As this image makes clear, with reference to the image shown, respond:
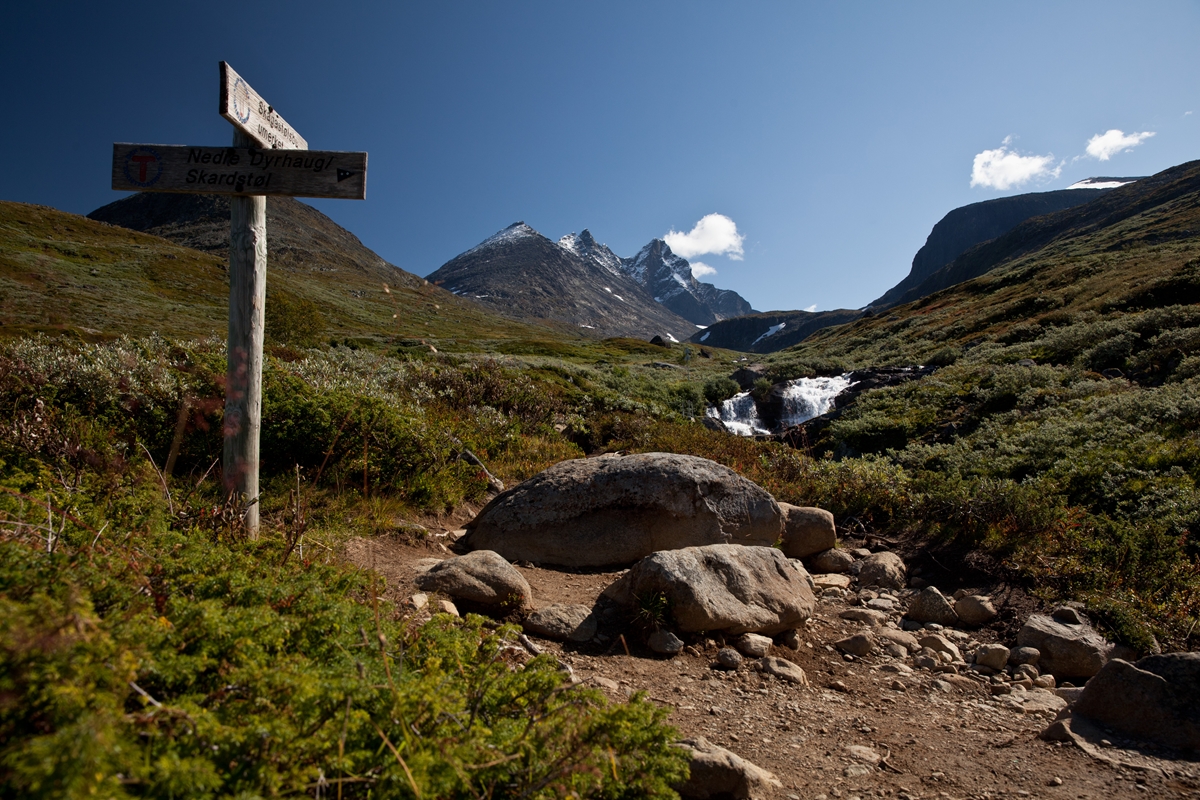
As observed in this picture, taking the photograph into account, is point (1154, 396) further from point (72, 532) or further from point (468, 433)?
point (72, 532)

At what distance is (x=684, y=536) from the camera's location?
20.8 feet

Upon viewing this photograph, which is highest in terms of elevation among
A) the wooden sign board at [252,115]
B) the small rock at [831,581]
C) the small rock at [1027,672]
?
the wooden sign board at [252,115]

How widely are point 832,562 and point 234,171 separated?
22.8ft

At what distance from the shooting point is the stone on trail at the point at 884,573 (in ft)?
20.2

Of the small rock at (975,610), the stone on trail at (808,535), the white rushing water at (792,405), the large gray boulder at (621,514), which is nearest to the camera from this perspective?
the small rock at (975,610)

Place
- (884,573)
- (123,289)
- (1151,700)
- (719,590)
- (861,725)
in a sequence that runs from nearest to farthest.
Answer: (1151,700)
(861,725)
(719,590)
(884,573)
(123,289)

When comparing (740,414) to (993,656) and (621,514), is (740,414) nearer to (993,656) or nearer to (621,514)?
(621,514)

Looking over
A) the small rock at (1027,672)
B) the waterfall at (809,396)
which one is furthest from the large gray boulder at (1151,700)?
the waterfall at (809,396)

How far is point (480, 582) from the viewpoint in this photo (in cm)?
456

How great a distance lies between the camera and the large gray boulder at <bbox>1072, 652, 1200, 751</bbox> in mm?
3287

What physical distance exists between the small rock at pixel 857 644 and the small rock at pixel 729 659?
3.66ft

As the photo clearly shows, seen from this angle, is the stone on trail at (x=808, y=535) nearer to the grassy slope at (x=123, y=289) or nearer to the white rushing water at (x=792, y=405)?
the white rushing water at (x=792, y=405)

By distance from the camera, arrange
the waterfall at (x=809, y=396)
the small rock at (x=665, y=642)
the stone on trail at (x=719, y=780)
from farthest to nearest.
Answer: the waterfall at (x=809, y=396), the small rock at (x=665, y=642), the stone on trail at (x=719, y=780)

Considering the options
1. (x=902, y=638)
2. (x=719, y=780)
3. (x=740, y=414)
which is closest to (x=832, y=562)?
(x=902, y=638)
